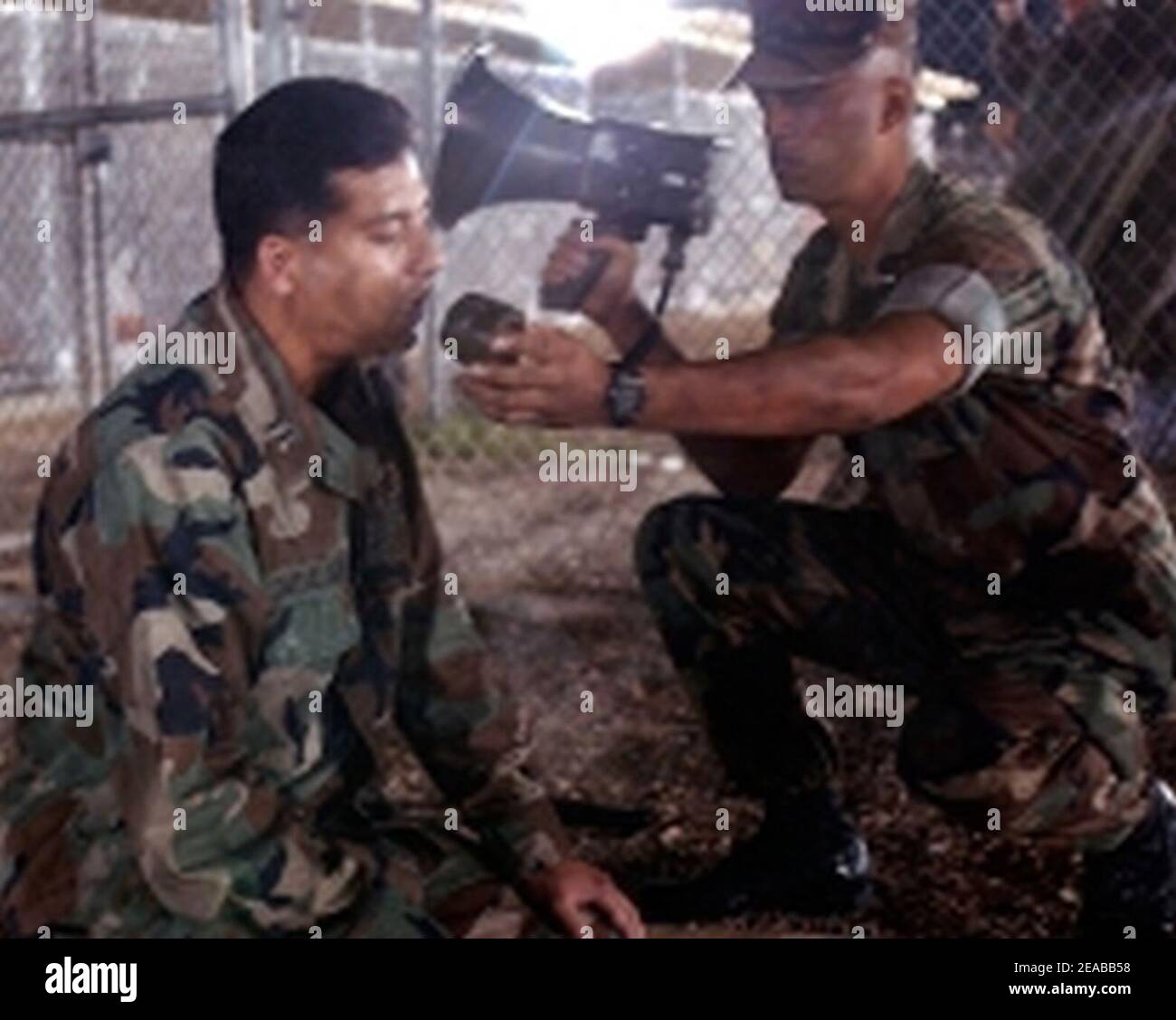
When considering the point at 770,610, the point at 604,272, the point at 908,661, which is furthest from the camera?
the point at 770,610

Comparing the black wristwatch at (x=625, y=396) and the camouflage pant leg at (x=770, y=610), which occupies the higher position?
the black wristwatch at (x=625, y=396)

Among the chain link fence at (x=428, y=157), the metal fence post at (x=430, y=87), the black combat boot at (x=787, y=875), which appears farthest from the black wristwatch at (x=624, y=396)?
the metal fence post at (x=430, y=87)

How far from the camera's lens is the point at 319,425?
8.25ft

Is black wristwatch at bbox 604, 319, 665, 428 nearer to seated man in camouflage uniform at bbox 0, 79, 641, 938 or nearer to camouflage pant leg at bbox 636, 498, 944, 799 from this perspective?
seated man in camouflage uniform at bbox 0, 79, 641, 938

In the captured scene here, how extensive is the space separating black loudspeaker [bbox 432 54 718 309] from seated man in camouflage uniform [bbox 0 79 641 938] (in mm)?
467

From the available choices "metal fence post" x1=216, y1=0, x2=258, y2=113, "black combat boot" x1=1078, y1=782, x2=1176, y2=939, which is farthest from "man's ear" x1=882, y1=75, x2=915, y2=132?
"metal fence post" x1=216, y1=0, x2=258, y2=113

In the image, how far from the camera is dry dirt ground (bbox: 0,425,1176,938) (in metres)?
3.36

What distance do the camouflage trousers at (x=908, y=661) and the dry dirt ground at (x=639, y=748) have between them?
1.03 feet

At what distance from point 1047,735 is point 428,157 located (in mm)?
4704

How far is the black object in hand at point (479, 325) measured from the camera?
2.58m

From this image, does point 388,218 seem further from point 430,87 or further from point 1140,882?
point 430,87

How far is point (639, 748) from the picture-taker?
435 centimetres

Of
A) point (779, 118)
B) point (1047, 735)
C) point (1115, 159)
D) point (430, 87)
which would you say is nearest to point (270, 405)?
point (779, 118)

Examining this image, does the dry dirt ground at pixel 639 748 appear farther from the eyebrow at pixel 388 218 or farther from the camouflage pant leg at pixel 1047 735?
the eyebrow at pixel 388 218
